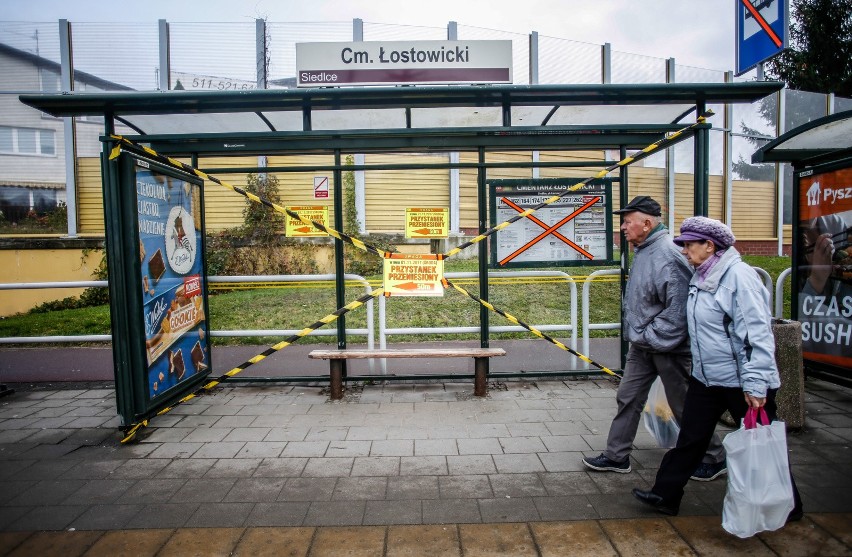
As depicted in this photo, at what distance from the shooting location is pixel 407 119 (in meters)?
5.97

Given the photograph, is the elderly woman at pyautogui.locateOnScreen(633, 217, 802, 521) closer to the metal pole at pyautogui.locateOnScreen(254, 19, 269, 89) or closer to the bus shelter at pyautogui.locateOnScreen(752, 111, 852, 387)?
the bus shelter at pyautogui.locateOnScreen(752, 111, 852, 387)

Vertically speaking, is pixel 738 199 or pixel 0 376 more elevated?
pixel 738 199

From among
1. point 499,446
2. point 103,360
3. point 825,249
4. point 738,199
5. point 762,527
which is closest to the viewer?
point 762,527

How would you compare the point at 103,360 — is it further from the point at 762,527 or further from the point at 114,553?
the point at 762,527

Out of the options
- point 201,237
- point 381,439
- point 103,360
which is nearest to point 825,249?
point 381,439

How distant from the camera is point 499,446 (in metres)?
4.29

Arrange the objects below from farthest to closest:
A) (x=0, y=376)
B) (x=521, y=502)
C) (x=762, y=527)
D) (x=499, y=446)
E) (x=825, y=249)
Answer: (x=0, y=376), (x=825, y=249), (x=499, y=446), (x=521, y=502), (x=762, y=527)

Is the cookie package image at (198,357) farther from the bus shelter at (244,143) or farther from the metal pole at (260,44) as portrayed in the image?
the metal pole at (260,44)

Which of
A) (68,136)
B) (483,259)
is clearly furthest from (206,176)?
(68,136)

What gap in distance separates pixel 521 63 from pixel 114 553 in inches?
523

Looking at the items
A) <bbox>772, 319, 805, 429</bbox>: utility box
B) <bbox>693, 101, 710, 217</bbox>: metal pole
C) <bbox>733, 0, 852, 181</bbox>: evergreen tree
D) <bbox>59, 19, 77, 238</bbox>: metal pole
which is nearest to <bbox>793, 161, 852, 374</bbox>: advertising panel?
<bbox>772, 319, 805, 429</bbox>: utility box

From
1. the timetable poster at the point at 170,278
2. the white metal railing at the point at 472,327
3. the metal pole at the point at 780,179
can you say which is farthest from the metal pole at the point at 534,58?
the timetable poster at the point at 170,278

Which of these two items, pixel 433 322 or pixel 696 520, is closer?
pixel 696 520

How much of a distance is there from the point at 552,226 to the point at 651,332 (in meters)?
2.69
